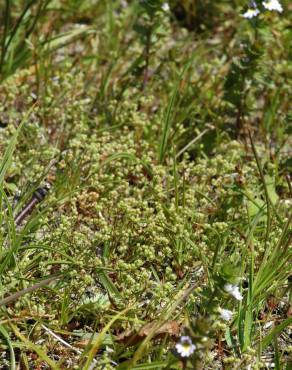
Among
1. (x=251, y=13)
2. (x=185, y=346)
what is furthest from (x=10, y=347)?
(x=251, y=13)

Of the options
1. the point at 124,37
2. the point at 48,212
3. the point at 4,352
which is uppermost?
the point at 124,37

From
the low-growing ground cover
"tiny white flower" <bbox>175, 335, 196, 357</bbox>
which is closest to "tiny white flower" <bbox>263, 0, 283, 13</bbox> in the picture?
the low-growing ground cover

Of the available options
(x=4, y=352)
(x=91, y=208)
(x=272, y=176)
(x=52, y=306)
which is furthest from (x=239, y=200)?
(x=4, y=352)

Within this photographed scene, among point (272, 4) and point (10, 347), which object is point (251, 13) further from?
point (10, 347)

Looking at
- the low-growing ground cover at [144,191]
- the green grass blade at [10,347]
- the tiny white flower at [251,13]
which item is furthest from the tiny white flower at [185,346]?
the tiny white flower at [251,13]

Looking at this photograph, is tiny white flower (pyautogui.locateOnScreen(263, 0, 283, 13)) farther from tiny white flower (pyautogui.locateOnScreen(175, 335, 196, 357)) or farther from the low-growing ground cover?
tiny white flower (pyautogui.locateOnScreen(175, 335, 196, 357))

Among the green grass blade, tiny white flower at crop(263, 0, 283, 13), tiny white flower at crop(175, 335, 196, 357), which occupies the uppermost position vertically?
tiny white flower at crop(263, 0, 283, 13)

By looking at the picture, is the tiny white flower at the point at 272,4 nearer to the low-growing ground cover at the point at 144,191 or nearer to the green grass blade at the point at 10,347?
the low-growing ground cover at the point at 144,191

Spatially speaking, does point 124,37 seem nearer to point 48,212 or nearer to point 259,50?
point 259,50
